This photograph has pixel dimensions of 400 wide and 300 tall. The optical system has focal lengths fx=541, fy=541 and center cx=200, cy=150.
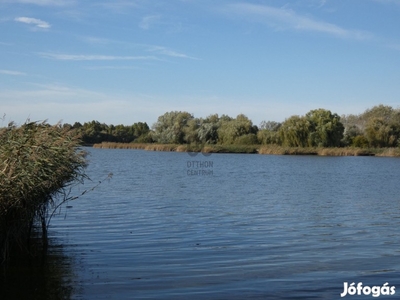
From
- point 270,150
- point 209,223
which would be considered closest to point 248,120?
point 270,150

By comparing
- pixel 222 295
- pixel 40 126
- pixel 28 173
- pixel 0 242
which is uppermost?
pixel 40 126

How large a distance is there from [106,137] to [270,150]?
112ft

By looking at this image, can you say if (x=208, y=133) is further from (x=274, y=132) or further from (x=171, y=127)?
(x=274, y=132)

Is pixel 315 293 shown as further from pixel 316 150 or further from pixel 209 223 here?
pixel 316 150

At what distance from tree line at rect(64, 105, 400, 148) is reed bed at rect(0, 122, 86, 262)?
54.5 m

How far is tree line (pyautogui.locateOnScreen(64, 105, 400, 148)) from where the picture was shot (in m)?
71.2

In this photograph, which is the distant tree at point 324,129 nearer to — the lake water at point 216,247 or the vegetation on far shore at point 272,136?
the vegetation on far shore at point 272,136

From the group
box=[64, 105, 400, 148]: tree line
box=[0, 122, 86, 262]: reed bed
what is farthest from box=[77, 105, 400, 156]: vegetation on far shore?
box=[0, 122, 86, 262]: reed bed

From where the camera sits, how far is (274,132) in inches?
2953

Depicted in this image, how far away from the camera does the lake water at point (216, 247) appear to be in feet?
30.3

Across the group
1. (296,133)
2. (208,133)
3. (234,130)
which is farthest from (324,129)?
(208,133)

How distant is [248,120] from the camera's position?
78.9 meters

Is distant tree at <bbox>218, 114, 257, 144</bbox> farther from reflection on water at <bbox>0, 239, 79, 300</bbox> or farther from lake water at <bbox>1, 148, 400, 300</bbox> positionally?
reflection on water at <bbox>0, 239, 79, 300</bbox>

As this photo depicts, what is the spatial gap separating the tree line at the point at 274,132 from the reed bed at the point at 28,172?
2144 inches
